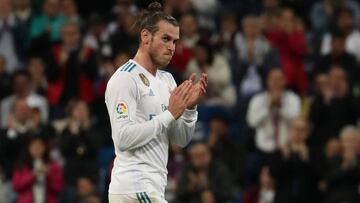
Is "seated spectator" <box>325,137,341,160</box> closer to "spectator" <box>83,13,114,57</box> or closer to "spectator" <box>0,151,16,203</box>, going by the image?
"spectator" <box>0,151,16,203</box>

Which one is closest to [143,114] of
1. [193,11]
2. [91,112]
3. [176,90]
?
[176,90]

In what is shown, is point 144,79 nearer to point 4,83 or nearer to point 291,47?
point 291,47

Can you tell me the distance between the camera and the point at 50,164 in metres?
13.7

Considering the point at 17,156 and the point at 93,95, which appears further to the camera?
the point at 93,95

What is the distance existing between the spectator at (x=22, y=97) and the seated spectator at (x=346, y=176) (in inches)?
176

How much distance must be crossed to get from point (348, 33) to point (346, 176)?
3.38m

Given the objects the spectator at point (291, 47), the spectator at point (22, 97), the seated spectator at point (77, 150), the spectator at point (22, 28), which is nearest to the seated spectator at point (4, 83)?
Answer: the spectator at point (22, 97)

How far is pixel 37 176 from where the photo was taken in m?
13.5

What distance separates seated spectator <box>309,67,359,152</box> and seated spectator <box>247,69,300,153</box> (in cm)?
30

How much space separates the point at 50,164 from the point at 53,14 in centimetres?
370

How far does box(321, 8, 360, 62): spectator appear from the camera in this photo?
1512 centimetres

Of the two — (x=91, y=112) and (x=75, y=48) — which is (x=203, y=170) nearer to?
(x=91, y=112)

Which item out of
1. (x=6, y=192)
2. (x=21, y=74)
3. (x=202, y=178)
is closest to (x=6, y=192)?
(x=6, y=192)

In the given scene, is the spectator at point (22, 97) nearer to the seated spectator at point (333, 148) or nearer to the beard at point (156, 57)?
the seated spectator at point (333, 148)
